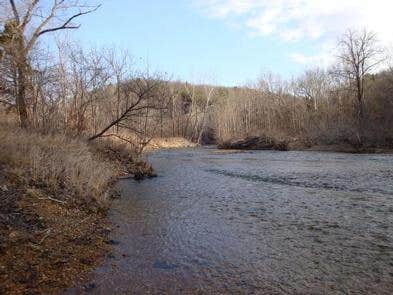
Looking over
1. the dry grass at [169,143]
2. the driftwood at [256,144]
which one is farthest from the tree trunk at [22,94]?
the driftwood at [256,144]

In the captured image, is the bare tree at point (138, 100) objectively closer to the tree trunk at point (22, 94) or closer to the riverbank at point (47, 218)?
the tree trunk at point (22, 94)

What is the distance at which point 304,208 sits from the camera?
1267cm

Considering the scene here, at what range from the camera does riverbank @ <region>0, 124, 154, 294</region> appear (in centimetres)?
641

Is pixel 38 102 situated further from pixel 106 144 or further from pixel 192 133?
pixel 192 133

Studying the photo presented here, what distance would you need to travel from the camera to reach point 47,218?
28.5ft

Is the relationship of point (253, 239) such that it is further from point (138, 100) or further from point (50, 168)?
point (138, 100)

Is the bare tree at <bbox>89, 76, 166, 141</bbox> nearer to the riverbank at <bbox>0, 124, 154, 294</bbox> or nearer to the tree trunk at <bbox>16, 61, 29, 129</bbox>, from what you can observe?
the tree trunk at <bbox>16, 61, 29, 129</bbox>

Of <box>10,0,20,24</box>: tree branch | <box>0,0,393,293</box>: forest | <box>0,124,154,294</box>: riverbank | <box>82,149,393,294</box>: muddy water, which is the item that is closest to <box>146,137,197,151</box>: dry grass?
<box>0,0,393,293</box>: forest

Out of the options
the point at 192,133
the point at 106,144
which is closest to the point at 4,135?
the point at 106,144

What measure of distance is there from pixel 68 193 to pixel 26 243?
3783 mm

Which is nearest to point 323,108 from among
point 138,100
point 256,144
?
point 256,144

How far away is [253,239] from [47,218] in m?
4.55

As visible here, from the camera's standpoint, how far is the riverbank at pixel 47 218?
6406 millimetres

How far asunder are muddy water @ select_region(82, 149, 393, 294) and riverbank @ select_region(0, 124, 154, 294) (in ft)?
1.73
